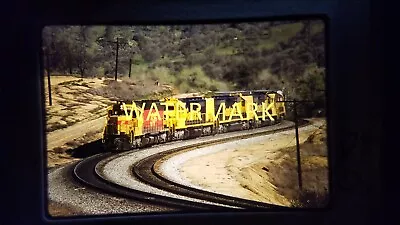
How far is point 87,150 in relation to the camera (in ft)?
3.14

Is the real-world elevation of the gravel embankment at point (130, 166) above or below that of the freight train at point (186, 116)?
below

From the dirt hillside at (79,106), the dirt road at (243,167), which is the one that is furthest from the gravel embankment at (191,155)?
the dirt hillside at (79,106)

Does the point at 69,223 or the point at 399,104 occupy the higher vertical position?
the point at 399,104

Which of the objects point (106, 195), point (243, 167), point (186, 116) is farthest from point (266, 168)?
point (106, 195)

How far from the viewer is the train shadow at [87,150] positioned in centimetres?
96

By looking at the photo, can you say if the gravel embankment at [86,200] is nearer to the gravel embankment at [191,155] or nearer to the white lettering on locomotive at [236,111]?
the gravel embankment at [191,155]

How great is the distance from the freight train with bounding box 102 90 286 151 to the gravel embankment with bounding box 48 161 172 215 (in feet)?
Result: 0.24

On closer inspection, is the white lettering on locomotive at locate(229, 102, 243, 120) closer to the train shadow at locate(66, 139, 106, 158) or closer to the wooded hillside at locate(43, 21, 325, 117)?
the wooded hillside at locate(43, 21, 325, 117)

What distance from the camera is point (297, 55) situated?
0.96m

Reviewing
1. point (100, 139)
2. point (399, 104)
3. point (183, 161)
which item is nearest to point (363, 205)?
point (399, 104)

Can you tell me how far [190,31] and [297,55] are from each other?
0.17 metres

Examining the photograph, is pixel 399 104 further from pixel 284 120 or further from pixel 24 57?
pixel 24 57

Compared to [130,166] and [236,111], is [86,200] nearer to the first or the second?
[130,166]

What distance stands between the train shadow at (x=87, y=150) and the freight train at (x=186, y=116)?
1cm
